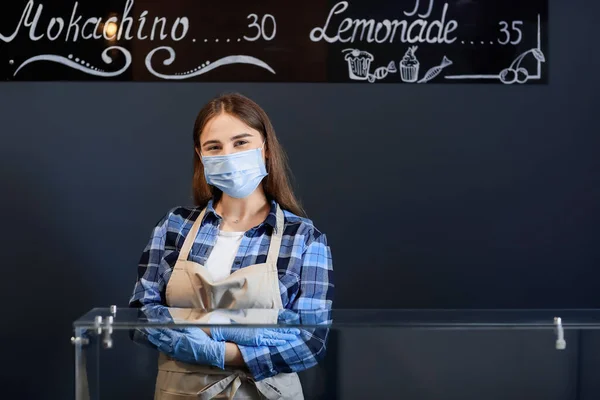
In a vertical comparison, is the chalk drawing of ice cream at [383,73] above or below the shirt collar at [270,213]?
above

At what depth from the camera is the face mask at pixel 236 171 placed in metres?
2.13

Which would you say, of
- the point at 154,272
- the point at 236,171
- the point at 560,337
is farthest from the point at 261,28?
the point at 560,337

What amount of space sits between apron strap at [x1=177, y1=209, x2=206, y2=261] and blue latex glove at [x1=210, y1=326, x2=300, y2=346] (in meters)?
0.64

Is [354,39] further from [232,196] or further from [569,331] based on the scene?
A: [569,331]

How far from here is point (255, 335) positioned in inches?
58.3

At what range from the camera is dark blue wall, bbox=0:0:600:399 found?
304 cm

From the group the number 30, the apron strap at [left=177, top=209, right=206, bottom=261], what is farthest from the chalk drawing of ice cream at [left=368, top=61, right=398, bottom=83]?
the apron strap at [left=177, top=209, right=206, bottom=261]

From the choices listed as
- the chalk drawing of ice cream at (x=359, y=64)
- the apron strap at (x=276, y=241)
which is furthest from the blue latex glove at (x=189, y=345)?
the chalk drawing of ice cream at (x=359, y=64)

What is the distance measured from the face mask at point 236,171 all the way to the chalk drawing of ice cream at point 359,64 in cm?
99

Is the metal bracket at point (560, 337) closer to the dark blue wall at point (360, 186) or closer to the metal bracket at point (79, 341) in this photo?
the metal bracket at point (79, 341)

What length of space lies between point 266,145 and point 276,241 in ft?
1.01

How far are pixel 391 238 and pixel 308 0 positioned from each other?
3.24ft

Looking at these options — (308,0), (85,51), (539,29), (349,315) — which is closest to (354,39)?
(308,0)

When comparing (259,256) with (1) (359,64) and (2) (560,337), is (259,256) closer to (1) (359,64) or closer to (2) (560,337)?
(2) (560,337)
